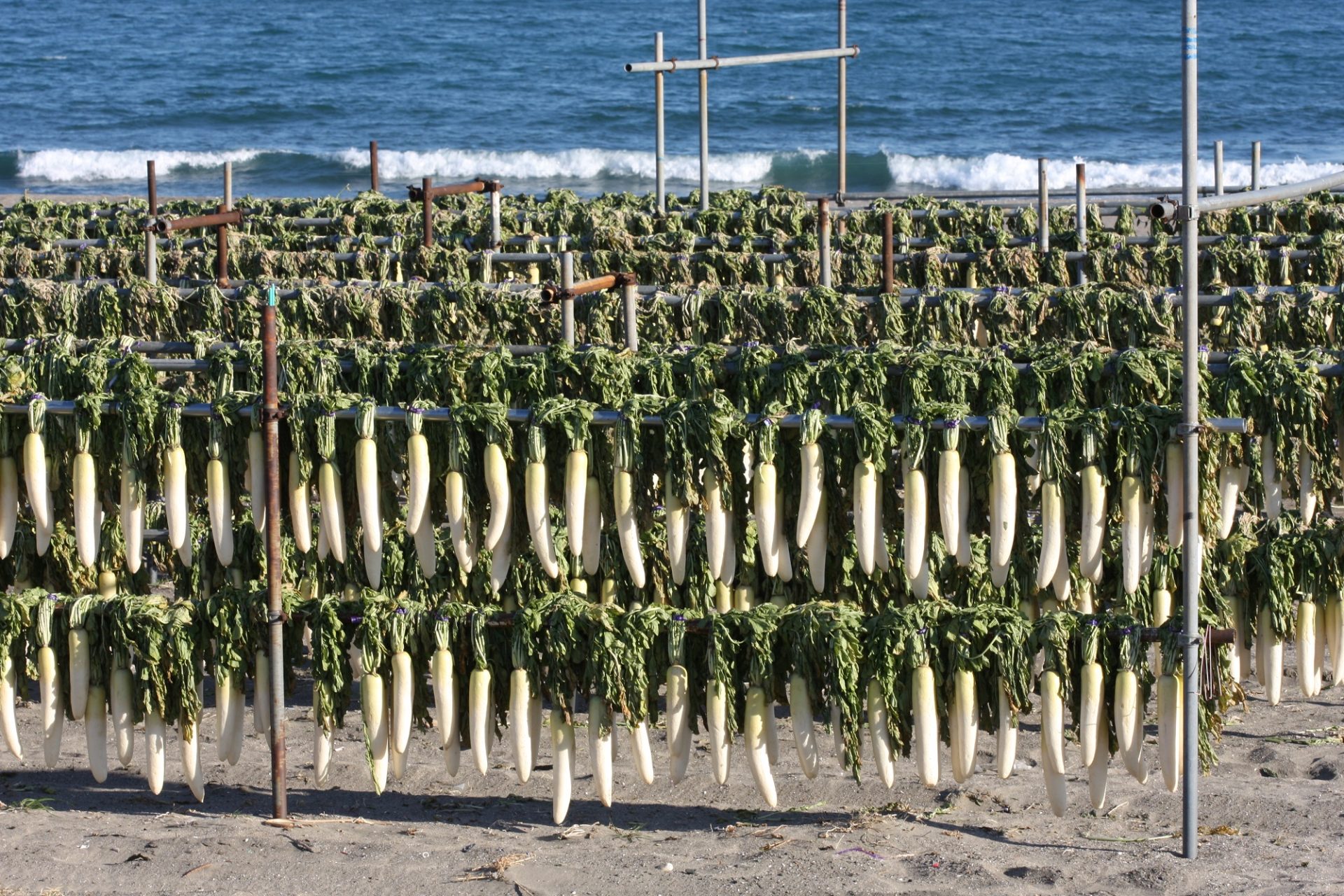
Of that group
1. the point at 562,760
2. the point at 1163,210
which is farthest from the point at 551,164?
the point at 1163,210

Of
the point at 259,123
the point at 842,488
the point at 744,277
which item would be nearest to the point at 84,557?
the point at 842,488

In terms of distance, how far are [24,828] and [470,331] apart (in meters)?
4.76

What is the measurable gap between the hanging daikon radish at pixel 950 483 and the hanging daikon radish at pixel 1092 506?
1.51 ft

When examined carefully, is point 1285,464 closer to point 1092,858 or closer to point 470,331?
point 1092,858

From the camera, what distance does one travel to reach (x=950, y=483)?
6.89 metres

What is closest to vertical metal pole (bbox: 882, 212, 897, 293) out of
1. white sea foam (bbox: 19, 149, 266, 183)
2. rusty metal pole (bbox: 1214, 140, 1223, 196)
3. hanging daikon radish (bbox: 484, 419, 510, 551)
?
hanging daikon radish (bbox: 484, 419, 510, 551)

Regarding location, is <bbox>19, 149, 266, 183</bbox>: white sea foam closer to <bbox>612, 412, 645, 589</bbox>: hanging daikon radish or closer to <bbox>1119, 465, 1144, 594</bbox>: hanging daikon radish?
<bbox>612, 412, 645, 589</bbox>: hanging daikon radish

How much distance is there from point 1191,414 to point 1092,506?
49cm

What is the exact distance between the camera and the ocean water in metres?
43.9

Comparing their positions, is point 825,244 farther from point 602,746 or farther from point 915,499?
point 602,746

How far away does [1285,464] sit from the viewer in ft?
24.2

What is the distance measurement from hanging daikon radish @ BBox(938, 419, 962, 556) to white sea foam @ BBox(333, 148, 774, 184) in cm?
3597

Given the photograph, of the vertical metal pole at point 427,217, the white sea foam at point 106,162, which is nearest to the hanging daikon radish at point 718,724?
the vertical metal pole at point 427,217

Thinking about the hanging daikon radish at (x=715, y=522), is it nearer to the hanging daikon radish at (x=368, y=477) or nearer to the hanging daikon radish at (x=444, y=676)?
the hanging daikon radish at (x=444, y=676)
